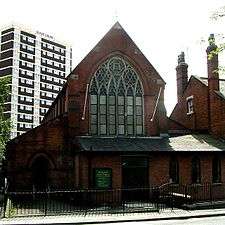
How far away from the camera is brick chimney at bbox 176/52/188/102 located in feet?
125

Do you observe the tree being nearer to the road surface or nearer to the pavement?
the pavement

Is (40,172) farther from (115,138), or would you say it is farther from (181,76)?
(181,76)

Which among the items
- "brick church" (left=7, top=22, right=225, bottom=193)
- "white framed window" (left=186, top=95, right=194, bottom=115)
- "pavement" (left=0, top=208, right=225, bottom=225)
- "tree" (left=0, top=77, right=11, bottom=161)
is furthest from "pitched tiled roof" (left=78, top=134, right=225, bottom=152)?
"pavement" (left=0, top=208, right=225, bottom=225)

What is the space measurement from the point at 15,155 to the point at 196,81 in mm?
17269

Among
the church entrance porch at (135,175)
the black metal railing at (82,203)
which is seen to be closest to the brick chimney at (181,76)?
the church entrance porch at (135,175)

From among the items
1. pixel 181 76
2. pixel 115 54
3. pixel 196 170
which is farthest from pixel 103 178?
pixel 181 76

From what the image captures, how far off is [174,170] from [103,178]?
17.3ft

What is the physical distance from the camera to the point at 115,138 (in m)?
28.2

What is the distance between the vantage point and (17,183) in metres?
26.4

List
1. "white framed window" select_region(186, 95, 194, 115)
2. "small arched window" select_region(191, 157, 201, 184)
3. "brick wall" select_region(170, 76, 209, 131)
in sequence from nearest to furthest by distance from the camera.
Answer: "small arched window" select_region(191, 157, 201, 184)
"brick wall" select_region(170, 76, 209, 131)
"white framed window" select_region(186, 95, 194, 115)

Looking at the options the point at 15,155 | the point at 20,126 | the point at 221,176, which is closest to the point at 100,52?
the point at 15,155

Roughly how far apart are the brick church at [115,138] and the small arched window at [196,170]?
0.06 meters

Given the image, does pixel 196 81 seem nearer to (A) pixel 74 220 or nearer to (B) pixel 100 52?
(B) pixel 100 52

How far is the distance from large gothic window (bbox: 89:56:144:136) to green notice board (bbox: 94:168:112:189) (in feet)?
11.8
